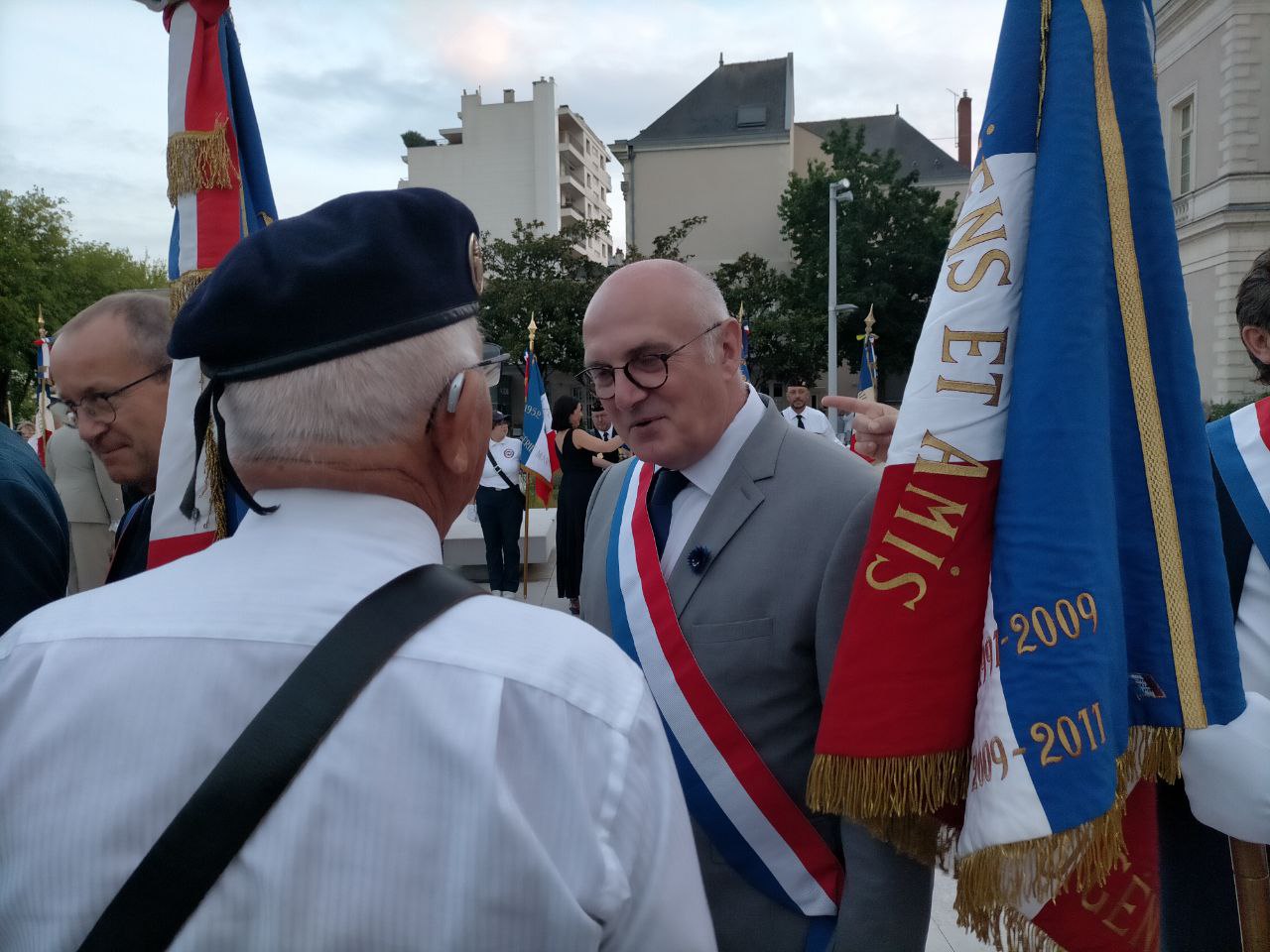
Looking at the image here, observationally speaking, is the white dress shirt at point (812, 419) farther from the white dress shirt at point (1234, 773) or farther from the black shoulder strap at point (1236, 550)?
the white dress shirt at point (1234, 773)

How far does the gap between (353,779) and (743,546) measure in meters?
1.12

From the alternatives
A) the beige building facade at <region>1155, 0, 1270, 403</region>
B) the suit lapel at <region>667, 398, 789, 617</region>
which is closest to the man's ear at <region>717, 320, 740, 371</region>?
the suit lapel at <region>667, 398, 789, 617</region>

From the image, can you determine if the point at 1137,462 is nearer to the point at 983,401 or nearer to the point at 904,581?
the point at 983,401

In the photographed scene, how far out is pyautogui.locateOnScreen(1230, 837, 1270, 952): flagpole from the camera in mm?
1773

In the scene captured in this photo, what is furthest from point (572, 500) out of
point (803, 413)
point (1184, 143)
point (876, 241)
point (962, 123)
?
point (962, 123)

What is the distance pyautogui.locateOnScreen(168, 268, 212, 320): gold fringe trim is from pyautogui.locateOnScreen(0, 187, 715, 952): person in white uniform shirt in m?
1.49

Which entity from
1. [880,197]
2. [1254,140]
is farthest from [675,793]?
[880,197]

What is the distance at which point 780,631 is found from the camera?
1.76 m

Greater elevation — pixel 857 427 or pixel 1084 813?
pixel 857 427

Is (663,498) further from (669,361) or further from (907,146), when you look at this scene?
(907,146)

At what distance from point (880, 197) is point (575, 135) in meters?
32.1

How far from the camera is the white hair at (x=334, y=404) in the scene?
1.03m

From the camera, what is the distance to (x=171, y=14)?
256 centimetres

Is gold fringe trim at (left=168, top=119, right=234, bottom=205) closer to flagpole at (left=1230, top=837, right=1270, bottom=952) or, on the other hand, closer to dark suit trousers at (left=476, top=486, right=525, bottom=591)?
flagpole at (left=1230, top=837, right=1270, bottom=952)
